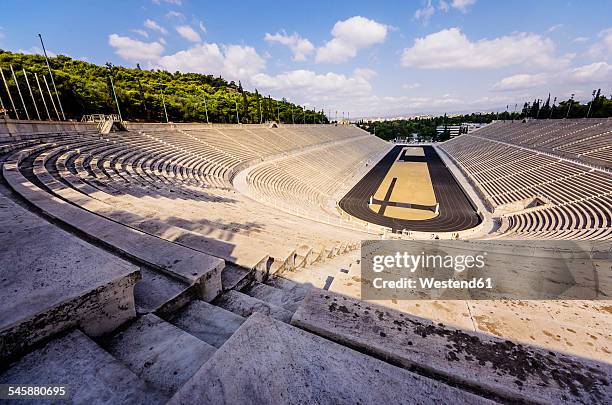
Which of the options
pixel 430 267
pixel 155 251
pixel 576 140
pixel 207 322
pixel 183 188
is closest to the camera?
pixel 207 322

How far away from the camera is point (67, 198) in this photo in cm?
479

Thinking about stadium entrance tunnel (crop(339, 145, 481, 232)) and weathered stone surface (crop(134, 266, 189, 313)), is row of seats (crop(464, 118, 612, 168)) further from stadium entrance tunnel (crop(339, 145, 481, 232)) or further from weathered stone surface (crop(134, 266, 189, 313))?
weathered stone surface (crop(134, 266, 189, 313))

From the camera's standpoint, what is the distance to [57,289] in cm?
148

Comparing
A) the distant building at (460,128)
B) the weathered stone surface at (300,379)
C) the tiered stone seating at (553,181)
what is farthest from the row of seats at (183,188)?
the distant building at (460,128)

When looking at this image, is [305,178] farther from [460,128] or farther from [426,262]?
[460,128]

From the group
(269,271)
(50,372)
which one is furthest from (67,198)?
(50,372)

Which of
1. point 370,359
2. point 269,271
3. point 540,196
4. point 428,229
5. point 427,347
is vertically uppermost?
point 370,359

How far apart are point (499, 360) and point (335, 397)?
0.94 metres

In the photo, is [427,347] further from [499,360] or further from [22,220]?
[22,220]

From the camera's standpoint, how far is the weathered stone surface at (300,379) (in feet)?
3.52

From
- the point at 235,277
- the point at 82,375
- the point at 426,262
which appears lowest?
the point at 426,262

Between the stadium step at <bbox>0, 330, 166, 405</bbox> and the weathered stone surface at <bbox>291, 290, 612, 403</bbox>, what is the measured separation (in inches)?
35.7

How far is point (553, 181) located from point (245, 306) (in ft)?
95.9

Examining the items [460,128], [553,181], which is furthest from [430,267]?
[460,128]
